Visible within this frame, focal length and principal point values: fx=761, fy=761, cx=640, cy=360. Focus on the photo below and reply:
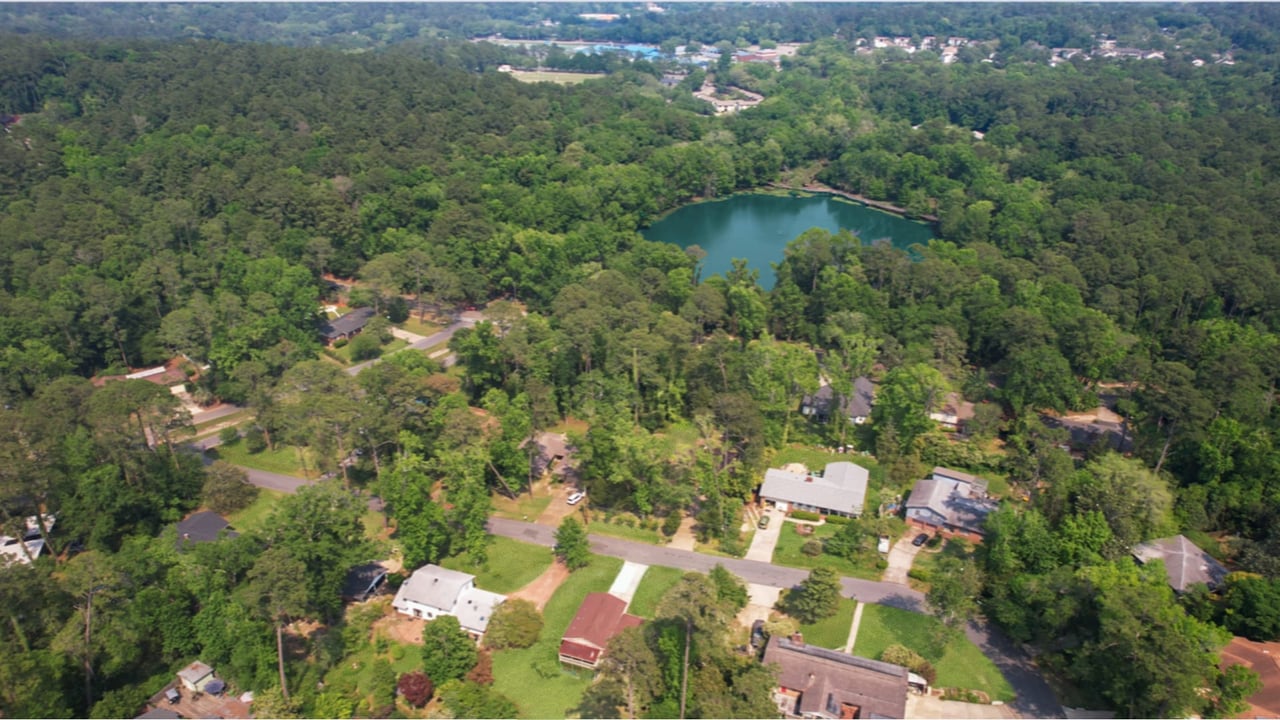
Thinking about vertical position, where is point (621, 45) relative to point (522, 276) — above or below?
above

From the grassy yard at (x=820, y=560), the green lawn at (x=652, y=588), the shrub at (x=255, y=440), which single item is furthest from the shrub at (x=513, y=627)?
the shrub at (x=255, y=440)

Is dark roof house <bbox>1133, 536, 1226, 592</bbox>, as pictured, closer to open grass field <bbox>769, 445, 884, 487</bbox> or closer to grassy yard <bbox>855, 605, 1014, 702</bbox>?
grassy yard <bbox>855, 605, 1014, 702</bbox>

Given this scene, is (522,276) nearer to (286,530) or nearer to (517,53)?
(286,530)

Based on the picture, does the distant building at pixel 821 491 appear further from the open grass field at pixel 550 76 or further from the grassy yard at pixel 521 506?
the open grass field at pixel 550 76

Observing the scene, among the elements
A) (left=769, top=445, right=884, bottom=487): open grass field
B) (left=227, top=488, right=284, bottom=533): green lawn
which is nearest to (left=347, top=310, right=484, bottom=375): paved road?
(left=227, top=488, right=284, bottom=533): green lawn

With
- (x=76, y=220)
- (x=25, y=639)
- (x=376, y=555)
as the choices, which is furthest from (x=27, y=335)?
(x=376, y=555)

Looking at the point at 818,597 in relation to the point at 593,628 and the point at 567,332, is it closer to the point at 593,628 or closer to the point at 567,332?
the point at 593,628
